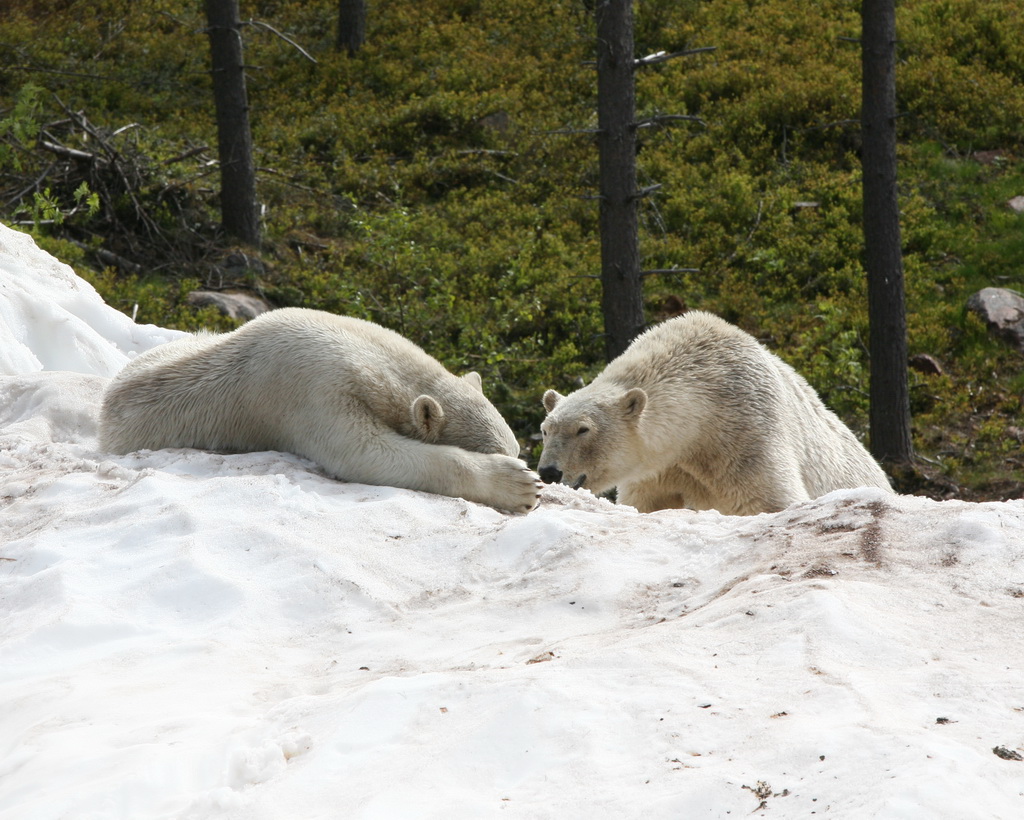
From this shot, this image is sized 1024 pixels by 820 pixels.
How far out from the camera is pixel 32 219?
12.7 meters

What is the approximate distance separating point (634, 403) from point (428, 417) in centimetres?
142

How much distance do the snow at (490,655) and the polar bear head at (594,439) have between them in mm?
1194

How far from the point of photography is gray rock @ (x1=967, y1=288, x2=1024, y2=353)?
476 inches

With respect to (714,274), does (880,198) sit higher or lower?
higher

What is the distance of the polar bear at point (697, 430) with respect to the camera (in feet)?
21.1

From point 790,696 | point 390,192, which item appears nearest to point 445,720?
point 790,696

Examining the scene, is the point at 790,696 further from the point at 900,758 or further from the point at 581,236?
the point at 581,236

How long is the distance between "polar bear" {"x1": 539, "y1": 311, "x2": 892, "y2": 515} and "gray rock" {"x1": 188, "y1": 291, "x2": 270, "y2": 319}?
6227 mm

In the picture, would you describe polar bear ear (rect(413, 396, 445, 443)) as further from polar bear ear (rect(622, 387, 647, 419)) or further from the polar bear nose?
polar bear ear (rect(622, 387, 647, 419))

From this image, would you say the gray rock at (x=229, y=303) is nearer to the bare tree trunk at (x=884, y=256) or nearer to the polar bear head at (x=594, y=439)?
the polar bear head at (x=594, y=439)

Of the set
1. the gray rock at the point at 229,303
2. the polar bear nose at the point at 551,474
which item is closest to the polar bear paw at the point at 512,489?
the polar bear nose at the point at 551,474

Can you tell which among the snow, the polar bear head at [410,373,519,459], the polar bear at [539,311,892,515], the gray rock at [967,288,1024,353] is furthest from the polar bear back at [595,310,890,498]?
the gray rock at [967,288,1024,353]

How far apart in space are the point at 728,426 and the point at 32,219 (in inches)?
375

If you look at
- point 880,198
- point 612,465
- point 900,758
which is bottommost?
point 612,465
